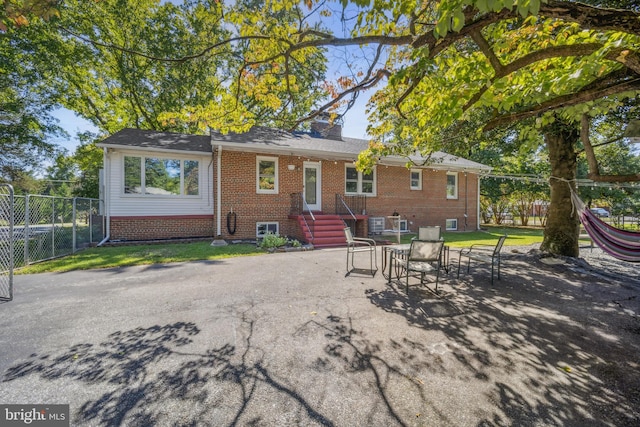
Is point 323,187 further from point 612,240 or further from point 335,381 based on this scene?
point 335,381

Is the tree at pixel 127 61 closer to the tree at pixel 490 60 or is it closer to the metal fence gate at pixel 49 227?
the tree at pixel 490 60

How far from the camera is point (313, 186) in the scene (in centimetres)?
1259

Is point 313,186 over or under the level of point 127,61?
under

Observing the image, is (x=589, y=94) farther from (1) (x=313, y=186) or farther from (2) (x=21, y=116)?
(2) (x=21, y=116)

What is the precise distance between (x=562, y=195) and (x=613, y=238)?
2523mm

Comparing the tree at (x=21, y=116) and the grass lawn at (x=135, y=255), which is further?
the tree at (x=21, y=116)

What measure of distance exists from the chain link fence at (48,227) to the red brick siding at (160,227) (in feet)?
2.71

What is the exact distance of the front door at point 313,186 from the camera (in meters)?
Result: 12.5

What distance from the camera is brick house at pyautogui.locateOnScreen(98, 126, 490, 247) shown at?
33.9ft

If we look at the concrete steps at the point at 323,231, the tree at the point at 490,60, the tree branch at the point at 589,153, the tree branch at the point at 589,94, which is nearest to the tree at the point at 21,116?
the tree at the point at 490,60

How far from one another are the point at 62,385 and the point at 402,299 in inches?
168

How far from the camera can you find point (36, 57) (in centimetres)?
1389

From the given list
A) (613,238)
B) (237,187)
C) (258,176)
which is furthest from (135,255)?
(613,238)

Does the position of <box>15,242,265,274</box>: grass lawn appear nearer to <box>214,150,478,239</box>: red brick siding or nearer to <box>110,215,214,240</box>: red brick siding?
<box>110,215,214,240</box>: red brick siding
